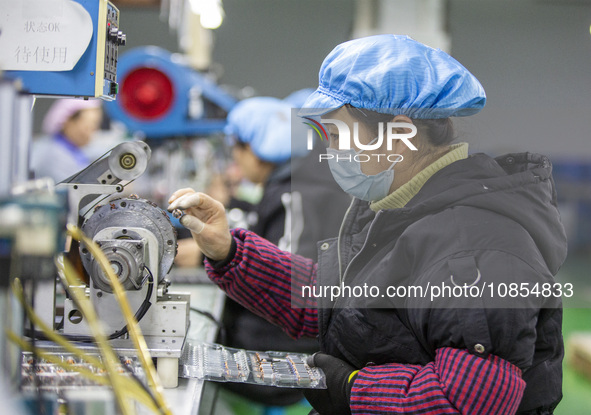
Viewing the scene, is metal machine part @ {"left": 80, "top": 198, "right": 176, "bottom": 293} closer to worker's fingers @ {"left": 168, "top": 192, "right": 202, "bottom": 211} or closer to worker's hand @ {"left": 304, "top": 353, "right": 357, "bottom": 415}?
worker's fingers @ {"left": 168, "top": 192, "right": 202, "bottom": 211}

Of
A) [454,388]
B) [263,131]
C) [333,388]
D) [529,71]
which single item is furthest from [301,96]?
[454,388]

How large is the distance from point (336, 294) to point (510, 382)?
410 millimetres

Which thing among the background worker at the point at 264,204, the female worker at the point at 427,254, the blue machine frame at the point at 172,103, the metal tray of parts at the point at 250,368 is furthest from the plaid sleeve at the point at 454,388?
the blue machine frame at the point at 172,103

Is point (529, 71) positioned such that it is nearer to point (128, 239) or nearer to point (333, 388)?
point (333, 388)

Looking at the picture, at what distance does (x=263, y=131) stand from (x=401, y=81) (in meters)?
1.64

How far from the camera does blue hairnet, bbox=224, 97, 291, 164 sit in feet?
9.01

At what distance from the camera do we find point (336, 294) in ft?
4.25

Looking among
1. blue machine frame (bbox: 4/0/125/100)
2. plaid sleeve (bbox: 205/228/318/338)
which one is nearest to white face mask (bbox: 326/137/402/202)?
plaid sleeve (bbox: 205/228/318/338)

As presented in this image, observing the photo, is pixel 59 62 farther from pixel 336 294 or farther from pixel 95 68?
pixel 336 294

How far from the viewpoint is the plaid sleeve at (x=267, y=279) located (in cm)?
150

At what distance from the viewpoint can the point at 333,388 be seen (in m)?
1.20

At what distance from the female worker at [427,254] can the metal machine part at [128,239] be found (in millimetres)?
124

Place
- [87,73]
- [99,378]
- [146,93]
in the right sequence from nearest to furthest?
[99,378]
[87,73]
[146,93]

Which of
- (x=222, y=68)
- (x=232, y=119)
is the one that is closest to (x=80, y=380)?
(x=232, y=119)
